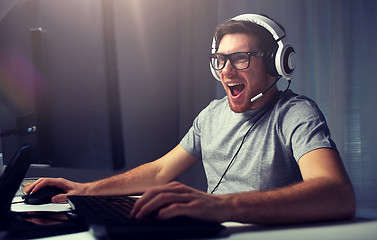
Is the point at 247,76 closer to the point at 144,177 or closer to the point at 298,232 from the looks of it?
the point at 144,177

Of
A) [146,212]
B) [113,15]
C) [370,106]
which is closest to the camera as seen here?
[113,15]

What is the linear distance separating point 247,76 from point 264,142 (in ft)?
0.87

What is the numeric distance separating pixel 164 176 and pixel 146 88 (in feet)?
3.14

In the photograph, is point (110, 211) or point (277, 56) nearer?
point (110, 211)

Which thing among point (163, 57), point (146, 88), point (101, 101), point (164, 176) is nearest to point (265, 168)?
point (164, 176)

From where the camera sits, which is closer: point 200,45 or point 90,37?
point 90,37

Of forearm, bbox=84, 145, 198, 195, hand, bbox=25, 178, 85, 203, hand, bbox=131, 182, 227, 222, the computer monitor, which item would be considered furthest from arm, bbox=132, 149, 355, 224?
forearm, bbox=84, 145, 198, 195

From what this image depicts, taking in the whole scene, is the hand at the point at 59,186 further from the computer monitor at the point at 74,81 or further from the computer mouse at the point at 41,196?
the computer monitor at the point at 74,81

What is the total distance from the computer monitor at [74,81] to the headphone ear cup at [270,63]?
0.77m

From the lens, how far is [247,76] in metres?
1.20

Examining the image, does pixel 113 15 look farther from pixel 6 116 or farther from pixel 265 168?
pixel 265 168

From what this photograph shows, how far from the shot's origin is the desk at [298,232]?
0.54m

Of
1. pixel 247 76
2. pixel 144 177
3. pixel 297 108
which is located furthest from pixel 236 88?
pixel 144 177

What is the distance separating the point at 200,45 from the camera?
224cm
